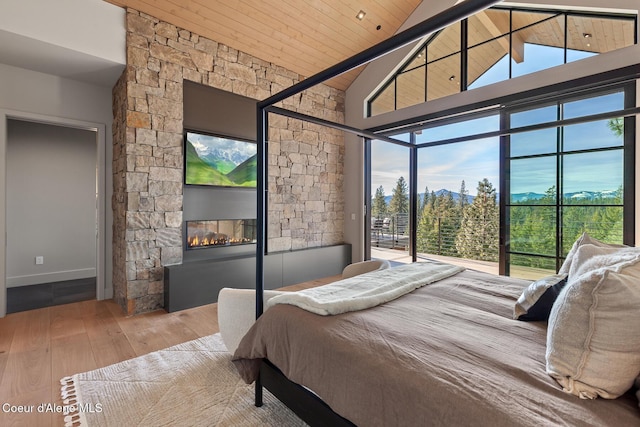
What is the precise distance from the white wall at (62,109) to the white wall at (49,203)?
1.35 m

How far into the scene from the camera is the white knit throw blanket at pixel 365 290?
1571 mm

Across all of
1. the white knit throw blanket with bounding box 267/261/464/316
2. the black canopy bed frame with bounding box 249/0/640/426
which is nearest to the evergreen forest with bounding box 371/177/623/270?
the black canopy bed frame with bounding box 249/0/640/426

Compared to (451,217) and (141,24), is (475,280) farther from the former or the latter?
(141,24)

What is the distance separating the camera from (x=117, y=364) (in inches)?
90.4

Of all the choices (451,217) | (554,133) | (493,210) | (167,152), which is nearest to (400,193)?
(451,217)

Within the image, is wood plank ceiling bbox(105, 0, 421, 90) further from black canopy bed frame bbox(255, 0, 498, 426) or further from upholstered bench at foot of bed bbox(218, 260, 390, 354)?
upholstered bench at foot of bed bbox(218, 260, 390, 354)

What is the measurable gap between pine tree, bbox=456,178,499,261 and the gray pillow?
2546mm

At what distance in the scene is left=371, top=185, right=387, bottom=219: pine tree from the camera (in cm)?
515

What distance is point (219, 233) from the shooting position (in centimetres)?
418

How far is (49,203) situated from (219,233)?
2.75 m

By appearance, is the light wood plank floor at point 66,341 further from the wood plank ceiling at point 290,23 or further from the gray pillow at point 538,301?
the wood plank ceiling at point 290,23

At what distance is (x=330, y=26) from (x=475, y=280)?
384 centimetres

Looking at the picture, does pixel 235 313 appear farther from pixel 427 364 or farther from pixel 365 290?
pixel 427 364

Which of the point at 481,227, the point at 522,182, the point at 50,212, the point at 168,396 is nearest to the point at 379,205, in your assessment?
the point at 481,227
